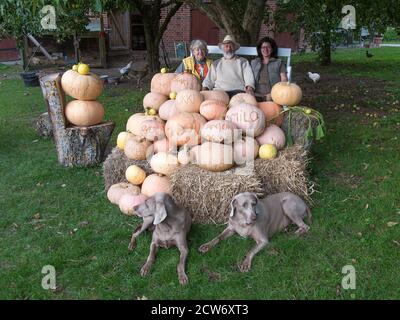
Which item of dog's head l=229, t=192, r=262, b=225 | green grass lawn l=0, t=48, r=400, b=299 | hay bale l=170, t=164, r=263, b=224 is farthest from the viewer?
hay bale l=170, t=164, r=263, b=224

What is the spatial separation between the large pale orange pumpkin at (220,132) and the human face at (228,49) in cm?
192

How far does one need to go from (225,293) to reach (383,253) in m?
1.47

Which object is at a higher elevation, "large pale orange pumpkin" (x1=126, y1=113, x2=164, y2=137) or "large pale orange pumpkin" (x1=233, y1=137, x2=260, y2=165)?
"large pale orange pumpkin" (x1=126, y1=113, x2=164, y2=137)

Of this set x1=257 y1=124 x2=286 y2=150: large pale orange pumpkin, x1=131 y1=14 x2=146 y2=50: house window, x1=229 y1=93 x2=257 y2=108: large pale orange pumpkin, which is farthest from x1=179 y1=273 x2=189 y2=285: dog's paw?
x1=131 y1=14 x2=146 y2=50: house window

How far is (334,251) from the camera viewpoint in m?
3.80

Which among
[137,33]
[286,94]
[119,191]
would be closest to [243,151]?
[286,94]

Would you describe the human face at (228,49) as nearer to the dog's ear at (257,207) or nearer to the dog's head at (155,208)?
the dog's ear at (257,207)

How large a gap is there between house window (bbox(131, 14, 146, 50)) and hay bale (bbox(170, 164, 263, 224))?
17.9 meters

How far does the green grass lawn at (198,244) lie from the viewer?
11.0ft

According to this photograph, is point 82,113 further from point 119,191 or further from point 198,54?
point 198,54

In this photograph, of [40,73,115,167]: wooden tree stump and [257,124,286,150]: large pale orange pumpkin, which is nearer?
[257,124,286,150]: large pale orange pumpkin

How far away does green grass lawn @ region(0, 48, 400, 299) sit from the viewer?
336cm

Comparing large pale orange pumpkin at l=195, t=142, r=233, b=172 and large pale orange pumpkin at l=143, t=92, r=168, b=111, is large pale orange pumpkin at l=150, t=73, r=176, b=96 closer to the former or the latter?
large pale orange pumpkin at l=143, t=92, r=168, b=111

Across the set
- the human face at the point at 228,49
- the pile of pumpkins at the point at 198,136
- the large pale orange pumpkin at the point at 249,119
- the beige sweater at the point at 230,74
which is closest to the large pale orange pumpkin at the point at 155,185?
the pile of pumpkins at the point at 198,136
